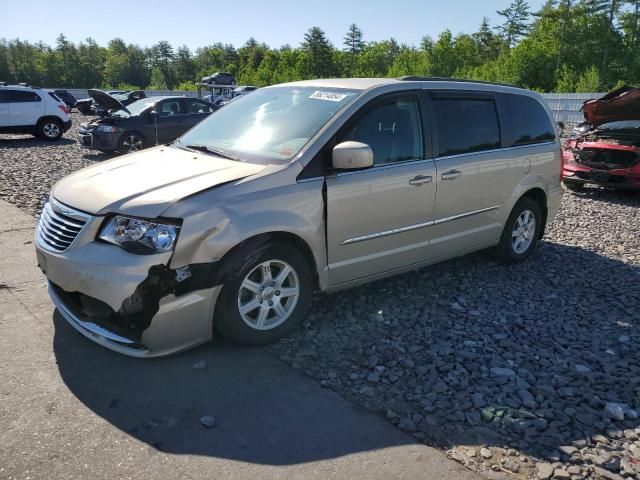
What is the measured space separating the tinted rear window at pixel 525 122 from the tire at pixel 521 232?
66 cm

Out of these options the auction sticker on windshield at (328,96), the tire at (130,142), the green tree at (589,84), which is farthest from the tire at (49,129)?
the green tree at (589,84)

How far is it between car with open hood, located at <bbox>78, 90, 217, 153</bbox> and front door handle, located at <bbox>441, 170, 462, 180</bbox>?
10.2 meters

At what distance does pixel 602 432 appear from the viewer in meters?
2.94

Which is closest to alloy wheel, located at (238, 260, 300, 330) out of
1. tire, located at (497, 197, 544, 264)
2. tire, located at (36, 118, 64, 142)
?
tire, located at (497, 197, 544, 264)

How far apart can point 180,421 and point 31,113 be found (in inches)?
676

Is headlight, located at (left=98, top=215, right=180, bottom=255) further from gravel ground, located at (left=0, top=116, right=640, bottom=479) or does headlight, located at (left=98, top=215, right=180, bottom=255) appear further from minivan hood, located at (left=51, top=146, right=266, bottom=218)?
gravel ground, located at (left=0, top=116, right=640, bottom=479)

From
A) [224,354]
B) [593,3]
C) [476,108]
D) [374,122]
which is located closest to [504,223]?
[476,108]

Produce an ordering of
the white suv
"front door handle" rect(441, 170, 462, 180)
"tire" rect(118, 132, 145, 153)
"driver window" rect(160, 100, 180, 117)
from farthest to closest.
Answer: the white suv, "driver window" rect(160, 100, 180, 117), "tire" rect(118, 132, 145, 153), "front door handle" rect(441, 170, 462, 180)

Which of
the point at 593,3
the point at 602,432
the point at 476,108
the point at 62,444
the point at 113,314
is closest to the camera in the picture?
the point at 62,444

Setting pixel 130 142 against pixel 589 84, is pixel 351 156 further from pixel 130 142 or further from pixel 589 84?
pixel 589 84

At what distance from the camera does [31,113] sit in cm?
1698

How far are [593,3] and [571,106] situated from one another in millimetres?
46291

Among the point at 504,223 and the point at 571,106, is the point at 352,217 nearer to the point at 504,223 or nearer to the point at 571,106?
the point at 504,223

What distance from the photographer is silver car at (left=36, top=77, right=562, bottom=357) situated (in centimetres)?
324
